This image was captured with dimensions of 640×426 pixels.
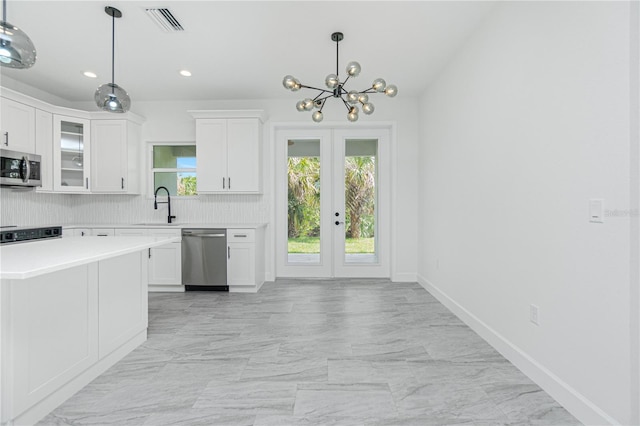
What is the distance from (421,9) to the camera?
8.85 feet

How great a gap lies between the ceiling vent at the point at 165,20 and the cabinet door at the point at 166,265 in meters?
2.62

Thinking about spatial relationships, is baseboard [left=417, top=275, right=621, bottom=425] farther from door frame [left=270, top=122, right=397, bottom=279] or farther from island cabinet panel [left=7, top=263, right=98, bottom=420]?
island cabinet panel [left=7, top=263, right=98, bottom=420]

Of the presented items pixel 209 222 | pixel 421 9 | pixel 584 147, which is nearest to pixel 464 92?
pixel 421 9

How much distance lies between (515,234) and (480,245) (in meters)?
0.57

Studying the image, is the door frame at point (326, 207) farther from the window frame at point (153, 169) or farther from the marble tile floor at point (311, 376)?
the marble tile floor at point (311, 376)

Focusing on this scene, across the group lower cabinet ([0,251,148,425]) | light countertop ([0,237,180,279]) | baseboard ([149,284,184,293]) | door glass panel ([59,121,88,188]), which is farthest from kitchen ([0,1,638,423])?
lower cabinet ([0,251,148,425])

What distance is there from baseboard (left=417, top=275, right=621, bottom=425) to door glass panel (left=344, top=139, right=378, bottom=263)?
2172mm

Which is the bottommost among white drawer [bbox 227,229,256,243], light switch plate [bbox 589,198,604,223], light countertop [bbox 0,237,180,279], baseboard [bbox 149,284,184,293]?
baseboard [bbox 149,284,184,293]

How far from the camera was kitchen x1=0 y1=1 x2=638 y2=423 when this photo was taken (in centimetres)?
169

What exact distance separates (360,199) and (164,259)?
9.83 feet

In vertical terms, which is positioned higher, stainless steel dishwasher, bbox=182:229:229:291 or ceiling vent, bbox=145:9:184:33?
ceiling vent, bbox=145:9:184:33

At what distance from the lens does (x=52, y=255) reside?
71.2 inches

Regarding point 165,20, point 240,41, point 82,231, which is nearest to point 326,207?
point 240,41

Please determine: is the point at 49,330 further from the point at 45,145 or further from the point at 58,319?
the point at 45,145
